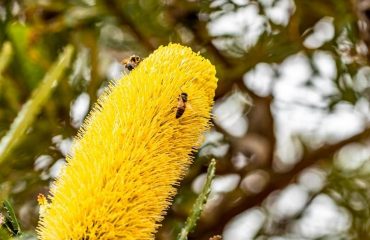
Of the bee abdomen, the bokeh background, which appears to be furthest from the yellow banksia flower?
Answer: the bokeh background

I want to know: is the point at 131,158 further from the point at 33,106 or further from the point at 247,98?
the point at 247,98

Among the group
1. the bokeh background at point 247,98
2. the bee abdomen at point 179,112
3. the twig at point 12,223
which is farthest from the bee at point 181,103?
the bokeh background at point 247,98

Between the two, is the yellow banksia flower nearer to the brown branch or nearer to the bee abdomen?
the bee abdomen

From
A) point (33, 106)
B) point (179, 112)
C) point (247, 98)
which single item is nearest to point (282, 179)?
point (247, 98)

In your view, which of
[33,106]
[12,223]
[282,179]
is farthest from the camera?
[282,179]

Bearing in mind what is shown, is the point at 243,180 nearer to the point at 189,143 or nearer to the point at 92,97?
the point at 92,97

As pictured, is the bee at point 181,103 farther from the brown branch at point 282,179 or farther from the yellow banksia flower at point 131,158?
the brown branch at point 282,179
